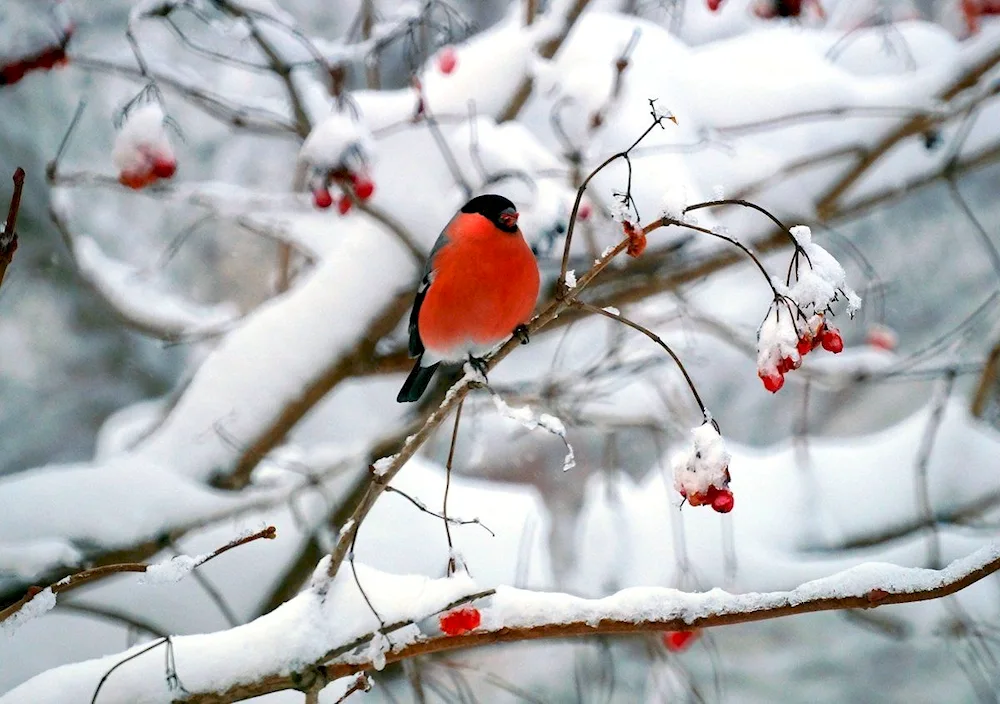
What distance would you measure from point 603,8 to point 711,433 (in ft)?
6.70

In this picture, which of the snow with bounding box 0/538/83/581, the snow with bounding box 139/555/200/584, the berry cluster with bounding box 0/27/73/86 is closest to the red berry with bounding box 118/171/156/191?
the berry cluster with bounding box 0/27/73/86

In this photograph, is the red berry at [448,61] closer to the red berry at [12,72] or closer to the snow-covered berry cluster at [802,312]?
the red berry at [12,72]


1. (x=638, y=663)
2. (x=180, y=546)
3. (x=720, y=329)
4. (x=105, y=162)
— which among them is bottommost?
(x=638, y=663)

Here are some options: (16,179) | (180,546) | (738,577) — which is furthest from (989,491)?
(16,179)

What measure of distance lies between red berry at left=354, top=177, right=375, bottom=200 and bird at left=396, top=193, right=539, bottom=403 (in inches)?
9.6

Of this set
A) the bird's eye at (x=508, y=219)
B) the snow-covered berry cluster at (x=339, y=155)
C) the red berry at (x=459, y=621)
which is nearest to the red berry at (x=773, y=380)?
the red berry at (x=459, y=621)

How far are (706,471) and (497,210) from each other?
0.71 m

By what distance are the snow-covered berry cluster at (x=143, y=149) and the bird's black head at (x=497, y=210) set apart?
2.06 feet

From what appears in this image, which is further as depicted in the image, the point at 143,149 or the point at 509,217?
the point at 143,149

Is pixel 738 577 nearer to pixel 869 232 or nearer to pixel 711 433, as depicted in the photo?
pixel 711 433

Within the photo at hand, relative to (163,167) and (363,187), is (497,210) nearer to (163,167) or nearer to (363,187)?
(363,187)

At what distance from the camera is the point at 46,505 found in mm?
1672

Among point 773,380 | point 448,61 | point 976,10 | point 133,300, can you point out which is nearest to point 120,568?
point 773,380

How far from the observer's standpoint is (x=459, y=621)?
0.91 meters
